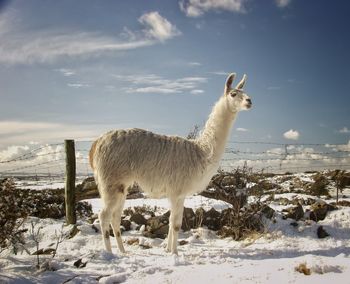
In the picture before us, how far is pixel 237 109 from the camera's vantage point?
697 cm

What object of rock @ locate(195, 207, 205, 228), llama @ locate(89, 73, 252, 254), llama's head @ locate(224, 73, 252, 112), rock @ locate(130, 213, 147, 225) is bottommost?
rock @ locate(130, 213, 147, 225)

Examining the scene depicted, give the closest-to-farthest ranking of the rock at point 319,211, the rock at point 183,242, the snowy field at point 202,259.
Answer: the snowy field at point 202,259
the rock at point 183,242
the rock at point 319,211

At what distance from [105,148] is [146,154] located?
0.72 metres

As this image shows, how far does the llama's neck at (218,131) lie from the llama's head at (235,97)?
0.10 m

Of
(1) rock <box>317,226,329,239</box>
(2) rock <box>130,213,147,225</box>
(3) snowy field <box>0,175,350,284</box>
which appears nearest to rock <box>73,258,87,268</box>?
(3) snowy field <box>0,175,350,284</box>

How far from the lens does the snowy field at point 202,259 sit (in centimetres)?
410

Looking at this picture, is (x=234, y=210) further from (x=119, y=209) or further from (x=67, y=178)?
(x=67, y=178)

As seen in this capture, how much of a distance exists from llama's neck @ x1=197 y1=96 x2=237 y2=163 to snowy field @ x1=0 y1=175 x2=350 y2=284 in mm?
1760

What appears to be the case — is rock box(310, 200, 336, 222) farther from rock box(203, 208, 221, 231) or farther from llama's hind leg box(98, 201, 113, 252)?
llama's hind leg box(98, 201, 113, 252)

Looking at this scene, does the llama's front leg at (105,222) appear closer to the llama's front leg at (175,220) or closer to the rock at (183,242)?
the llama's front leg at (175,220)

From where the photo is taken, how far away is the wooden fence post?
28.3ft

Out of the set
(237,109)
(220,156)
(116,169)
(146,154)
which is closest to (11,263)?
(116,169)

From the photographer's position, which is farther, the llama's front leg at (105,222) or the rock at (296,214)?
the rock at (296,214)

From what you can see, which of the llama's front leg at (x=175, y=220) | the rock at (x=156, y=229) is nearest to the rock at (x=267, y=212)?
the rock at (x=156, y=229)
